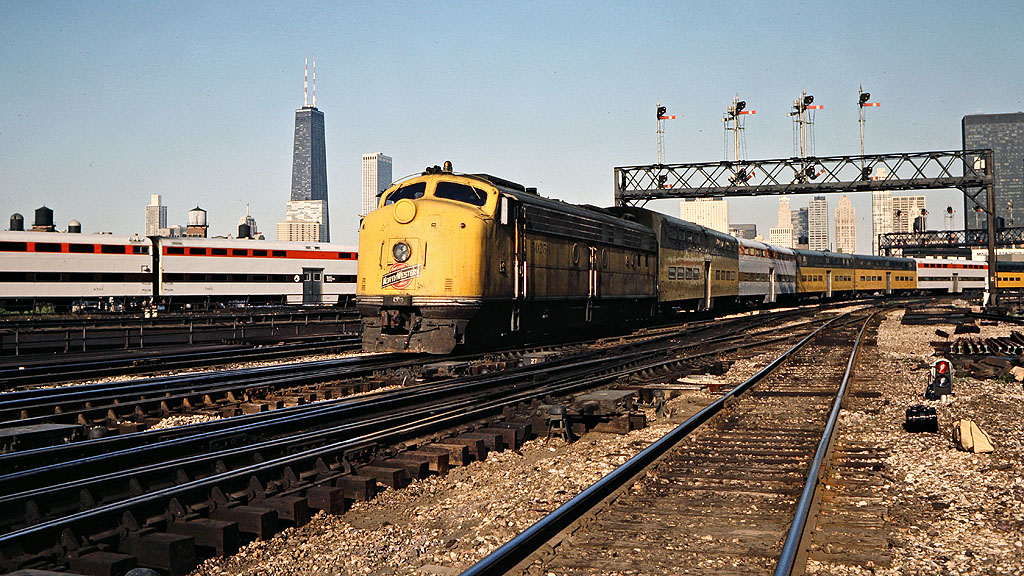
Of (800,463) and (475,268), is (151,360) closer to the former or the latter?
(475,268)

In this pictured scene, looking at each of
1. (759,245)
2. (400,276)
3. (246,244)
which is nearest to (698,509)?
(400,276)

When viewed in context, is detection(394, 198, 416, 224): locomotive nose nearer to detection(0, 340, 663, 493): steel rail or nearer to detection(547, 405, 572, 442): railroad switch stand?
detection(0, 340, 663, 493): steel rail

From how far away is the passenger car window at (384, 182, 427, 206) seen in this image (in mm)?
17312

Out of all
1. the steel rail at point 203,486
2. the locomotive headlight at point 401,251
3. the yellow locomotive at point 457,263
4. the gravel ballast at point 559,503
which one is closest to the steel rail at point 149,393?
the yellow locomotive at point 457,263

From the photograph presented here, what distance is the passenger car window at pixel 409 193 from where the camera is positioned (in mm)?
17312

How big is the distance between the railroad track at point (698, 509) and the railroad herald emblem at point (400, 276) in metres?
7.37

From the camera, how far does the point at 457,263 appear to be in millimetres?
15750

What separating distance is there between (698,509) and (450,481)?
91.1 inches

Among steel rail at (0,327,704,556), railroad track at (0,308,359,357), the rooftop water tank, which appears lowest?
steel rail at (0,327,704,556)

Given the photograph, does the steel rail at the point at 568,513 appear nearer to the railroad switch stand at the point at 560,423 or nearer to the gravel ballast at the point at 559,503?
the gravel ballast at the point at 559,503

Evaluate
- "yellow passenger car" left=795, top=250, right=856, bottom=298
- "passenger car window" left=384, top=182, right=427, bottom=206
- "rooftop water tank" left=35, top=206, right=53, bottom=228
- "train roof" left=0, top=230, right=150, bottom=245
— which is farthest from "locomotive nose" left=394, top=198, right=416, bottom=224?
"rooftop water tank" left=35, top=206, right=53, bottom=228

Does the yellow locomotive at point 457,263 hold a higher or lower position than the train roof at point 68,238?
lower

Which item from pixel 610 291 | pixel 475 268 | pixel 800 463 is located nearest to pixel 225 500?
pixel 800 463

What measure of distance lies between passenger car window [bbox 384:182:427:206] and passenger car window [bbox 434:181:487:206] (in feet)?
1.28
